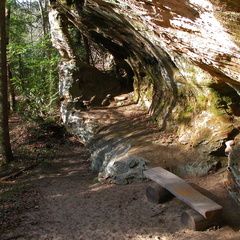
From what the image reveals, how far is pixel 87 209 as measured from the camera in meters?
7.25

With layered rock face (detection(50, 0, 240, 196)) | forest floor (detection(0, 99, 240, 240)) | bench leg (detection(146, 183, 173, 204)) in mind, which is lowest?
forest floor (detection(0, 99, 240, 240))

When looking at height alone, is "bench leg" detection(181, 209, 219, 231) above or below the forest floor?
above

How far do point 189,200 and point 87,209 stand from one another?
9.98ft

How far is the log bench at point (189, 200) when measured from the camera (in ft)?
17.1

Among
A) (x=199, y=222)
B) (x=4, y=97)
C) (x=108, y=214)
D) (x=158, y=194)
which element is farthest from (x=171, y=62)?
(x=4, y=97)

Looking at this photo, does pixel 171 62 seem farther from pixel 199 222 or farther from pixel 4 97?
pixel 4 97

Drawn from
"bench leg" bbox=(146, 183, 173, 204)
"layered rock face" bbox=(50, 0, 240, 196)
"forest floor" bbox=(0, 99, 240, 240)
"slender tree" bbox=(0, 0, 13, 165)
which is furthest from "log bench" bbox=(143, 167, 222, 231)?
"slender tree" bbox=(0, 0, 13, 165)

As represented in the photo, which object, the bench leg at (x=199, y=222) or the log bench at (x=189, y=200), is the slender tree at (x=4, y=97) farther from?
the bench leg at (x=199, y=222)

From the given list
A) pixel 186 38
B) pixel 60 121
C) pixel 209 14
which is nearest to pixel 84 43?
pixel 60 121

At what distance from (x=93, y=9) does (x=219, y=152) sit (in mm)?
6794

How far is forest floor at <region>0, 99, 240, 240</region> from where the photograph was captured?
5820 mm

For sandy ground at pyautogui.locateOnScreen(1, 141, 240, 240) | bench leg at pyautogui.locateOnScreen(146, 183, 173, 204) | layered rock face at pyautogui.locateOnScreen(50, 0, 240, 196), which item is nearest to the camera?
layered rock face at pyautogui.locateOnScreen(50, 0, 240, 196)

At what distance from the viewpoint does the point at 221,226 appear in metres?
5.39

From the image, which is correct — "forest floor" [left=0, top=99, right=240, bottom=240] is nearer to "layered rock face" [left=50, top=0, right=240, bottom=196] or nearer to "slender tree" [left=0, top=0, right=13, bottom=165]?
"slender tree" [left=0, top=0, right=13, bottom=165]
